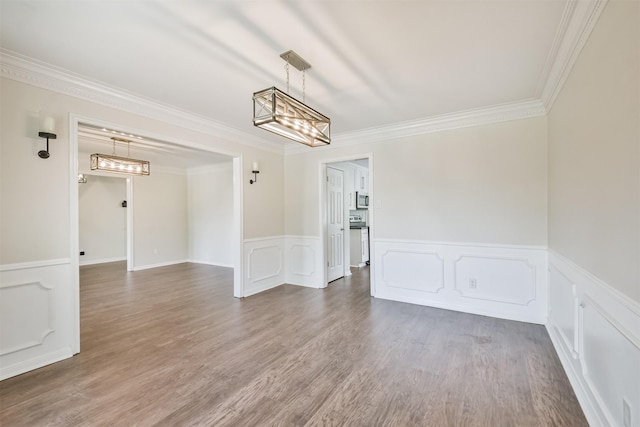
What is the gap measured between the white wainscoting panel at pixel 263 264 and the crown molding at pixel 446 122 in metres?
1.94

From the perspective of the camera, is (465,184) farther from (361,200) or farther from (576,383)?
(361,200)

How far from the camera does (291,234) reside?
17.1 ft

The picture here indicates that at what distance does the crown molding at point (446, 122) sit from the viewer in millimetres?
3281

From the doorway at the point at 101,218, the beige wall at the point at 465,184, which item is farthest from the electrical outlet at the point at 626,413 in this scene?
the doorway at the point at 101,218

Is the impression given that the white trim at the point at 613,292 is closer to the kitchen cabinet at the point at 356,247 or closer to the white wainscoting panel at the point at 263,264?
the white wainscoting panel at the point at 263,264

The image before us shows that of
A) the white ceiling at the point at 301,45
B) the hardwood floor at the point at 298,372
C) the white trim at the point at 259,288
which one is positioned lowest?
the hardwood floor at the point at 298,372

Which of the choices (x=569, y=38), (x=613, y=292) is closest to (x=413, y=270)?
(x=613, y=292)

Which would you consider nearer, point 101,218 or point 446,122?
point 446,122

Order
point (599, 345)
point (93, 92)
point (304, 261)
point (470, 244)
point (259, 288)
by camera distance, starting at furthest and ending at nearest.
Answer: point (304, 261), point (259, 288), point (470, 244), point (93, 92), point (599, 345)

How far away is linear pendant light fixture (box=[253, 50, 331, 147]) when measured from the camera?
2.07 m

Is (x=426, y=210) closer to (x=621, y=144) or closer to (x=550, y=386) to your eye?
(x=550, y=386)

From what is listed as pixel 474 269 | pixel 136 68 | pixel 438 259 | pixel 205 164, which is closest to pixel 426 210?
pixel 438 259

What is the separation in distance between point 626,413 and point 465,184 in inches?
108

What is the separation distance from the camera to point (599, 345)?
1.60 m
